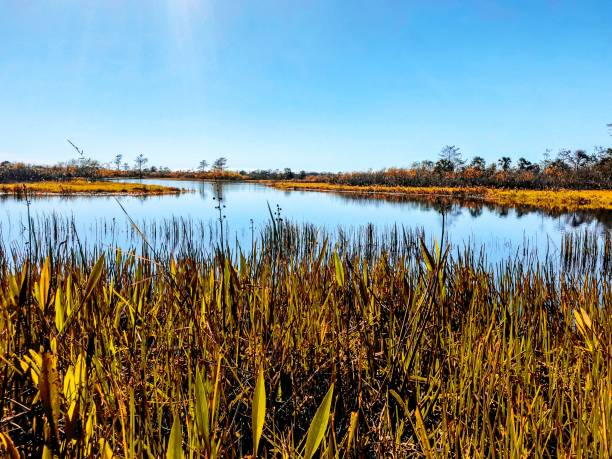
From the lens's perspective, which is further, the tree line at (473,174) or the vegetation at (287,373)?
the tree line at (473,174)

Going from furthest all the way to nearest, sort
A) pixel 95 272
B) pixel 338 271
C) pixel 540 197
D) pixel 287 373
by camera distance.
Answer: pixel 540 197 < pixel 338 271 < pixel 287 373 < pixel 95 272

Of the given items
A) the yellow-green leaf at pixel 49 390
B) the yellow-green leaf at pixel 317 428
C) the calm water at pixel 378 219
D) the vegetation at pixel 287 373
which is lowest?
the calm water at pixel 378 219

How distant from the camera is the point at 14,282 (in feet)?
5.97

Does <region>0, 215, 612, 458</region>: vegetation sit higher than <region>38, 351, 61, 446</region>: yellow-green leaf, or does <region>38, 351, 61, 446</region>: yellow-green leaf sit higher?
<region>38, 351, 61, 446</region>: yellow-green leaf

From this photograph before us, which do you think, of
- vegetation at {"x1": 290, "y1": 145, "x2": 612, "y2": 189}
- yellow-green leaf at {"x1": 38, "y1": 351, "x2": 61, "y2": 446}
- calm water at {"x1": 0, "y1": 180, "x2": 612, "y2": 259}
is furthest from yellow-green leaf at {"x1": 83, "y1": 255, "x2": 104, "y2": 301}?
vegetation at {"x1": 290, "y1": 145, "x2": 612, "y2": 189}

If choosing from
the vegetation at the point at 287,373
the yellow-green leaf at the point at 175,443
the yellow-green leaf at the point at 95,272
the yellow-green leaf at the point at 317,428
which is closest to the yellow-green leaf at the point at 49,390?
the vegetation at the point at 287,373

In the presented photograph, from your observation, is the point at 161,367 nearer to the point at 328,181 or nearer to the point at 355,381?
the point at 355,381

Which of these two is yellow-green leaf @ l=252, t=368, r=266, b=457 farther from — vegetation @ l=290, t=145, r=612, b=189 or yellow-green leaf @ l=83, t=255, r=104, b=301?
vegetation @ l=290, t=145, r=612, b=189

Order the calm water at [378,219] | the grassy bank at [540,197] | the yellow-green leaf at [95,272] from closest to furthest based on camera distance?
the yellow-green leaf at [95,272], the calm water at [378,219], the grassy bank at [540,197]

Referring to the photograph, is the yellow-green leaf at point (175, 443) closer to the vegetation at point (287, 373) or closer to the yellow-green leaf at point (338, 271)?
the vegetation at point (287, 373)

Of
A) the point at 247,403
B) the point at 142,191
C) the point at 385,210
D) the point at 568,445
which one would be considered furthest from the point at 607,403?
the point at 142,191

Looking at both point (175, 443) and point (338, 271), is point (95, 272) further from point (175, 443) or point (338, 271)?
point (338, 271)

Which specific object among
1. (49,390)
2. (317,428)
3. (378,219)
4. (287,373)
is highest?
(49,390)

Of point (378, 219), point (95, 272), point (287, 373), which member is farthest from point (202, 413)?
point (378, 219)
